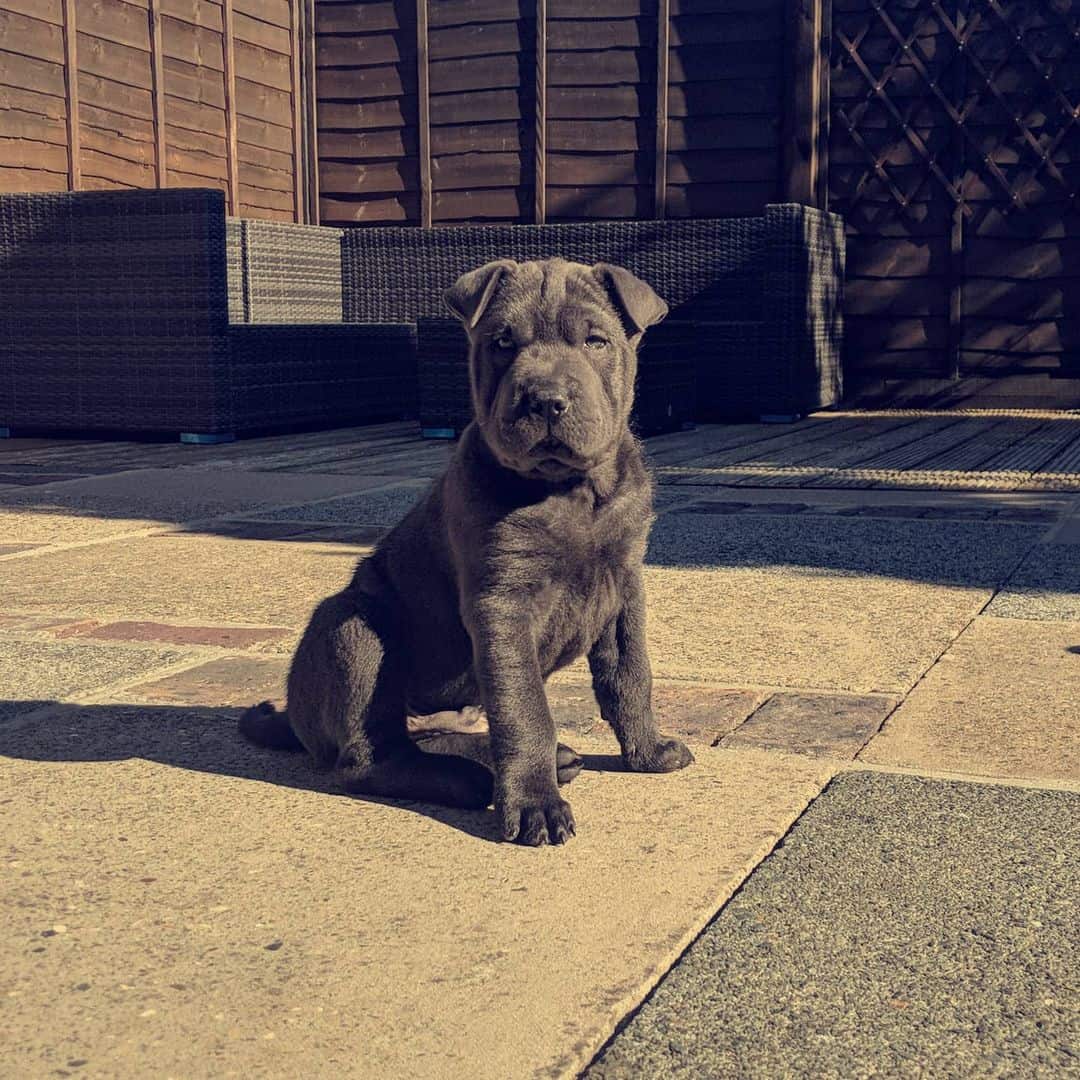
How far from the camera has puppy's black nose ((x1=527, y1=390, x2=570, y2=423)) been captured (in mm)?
2623

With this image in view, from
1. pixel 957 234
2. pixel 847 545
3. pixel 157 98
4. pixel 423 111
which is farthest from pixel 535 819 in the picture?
pixel 423 111

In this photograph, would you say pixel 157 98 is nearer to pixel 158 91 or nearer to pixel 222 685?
pixel 158 91

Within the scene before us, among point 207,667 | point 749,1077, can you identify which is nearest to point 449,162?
point 207,667

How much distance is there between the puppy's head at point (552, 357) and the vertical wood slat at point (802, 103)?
9.75m

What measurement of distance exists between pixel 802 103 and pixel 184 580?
28.1 ft

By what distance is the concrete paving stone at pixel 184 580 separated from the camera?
4.55 metres

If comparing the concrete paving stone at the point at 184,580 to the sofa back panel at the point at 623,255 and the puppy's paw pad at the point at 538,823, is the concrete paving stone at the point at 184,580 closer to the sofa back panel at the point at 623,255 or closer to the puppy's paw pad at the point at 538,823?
the puppy's paw pad at the point at 538,823

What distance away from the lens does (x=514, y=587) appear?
2.73 meters

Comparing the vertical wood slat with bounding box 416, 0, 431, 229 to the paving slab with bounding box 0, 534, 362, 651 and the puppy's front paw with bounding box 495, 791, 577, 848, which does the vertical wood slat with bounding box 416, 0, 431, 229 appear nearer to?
the paving slab with bounding box 0, 534, 362, 651

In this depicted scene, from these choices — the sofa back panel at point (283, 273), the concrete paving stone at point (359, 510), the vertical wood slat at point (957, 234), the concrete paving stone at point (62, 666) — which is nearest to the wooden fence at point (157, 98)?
the sofa back panel at point (283, 273)

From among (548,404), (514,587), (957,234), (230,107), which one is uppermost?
(230,107)

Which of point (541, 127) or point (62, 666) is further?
point (541, 127)

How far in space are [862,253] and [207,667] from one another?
31.5 ft

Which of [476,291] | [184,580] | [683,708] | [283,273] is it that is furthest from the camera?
[283,273]
